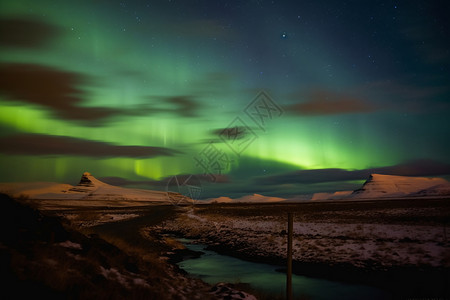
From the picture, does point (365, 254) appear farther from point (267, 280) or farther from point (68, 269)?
point (68, 269)

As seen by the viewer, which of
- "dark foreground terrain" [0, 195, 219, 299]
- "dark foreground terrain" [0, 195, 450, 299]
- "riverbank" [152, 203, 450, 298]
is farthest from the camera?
"riverbank" [152, 203, 450, 298]

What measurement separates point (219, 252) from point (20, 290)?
19.3 meters

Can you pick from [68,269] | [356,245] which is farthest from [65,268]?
[356,245]

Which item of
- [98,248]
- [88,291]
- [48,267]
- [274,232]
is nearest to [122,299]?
[88,291]

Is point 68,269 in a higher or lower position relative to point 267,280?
higher

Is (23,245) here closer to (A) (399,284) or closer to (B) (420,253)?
(A) (399,284)

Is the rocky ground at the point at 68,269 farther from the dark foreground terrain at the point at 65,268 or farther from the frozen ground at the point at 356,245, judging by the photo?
the frozen ground at the point at 356,245

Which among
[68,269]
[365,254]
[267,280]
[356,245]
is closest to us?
[68,269]

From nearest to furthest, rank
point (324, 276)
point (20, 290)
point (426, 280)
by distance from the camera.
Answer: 1. point (20, 290)
2. point (426, 280)
3. point (324, 276)

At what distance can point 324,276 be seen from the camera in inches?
644

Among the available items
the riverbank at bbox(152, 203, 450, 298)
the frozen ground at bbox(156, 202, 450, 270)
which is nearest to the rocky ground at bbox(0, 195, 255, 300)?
the riverbank at bbox(152, 203, 450, 298)

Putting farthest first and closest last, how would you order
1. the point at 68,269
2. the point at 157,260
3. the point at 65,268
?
the point at 157,260 < the point at 68,269 < the point at 65,268

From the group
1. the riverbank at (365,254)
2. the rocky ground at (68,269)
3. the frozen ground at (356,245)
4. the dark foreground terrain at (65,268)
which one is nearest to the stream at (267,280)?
the riverbank at (365,254)

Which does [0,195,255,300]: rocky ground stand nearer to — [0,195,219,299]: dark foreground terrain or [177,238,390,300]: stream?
[0,195,219,299]: dark foreground terrain
